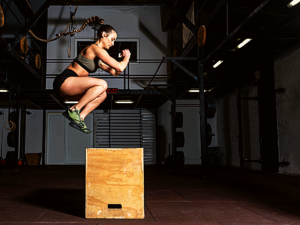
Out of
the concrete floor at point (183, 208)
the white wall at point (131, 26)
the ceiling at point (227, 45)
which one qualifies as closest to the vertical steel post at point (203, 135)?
the ceiling at point (227, 45)

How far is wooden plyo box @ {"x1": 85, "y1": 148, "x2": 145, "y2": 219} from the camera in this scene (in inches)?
96.0

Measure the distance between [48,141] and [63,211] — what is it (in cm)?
915

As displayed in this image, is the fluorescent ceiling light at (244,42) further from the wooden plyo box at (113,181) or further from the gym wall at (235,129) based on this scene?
the wooden plyo box at (113,181)

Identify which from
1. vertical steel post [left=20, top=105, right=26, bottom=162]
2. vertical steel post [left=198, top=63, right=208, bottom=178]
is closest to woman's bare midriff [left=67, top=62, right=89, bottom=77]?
vertical steel post [left=198, top=63, right=208, bottom=178]

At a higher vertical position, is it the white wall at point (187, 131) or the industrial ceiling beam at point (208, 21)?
the industrial ceiling beam at point (208, 21)

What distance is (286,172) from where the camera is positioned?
6523 millimetres

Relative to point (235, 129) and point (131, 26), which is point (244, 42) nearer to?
point (235, 129)

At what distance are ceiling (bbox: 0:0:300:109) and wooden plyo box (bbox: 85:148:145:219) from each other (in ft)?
8.24

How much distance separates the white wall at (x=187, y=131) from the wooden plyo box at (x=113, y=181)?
8.70 m

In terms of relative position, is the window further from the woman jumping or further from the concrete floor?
the woman jumping

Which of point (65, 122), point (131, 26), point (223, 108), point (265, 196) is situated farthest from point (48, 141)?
point (265, 196)

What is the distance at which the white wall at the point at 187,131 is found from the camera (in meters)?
11.1

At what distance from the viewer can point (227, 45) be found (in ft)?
19.3

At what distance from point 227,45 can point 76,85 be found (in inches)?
177
